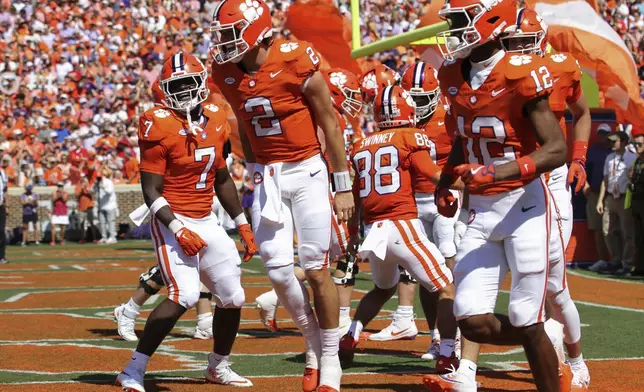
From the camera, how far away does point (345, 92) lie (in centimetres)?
904

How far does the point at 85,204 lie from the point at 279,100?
1808 centimetres

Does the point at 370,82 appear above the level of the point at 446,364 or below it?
above

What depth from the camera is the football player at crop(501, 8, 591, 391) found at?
582 centimetres

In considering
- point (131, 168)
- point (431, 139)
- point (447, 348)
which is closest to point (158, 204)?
point (447, 348)

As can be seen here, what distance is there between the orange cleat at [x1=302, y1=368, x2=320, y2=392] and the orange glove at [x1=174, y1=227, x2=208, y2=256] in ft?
3.01

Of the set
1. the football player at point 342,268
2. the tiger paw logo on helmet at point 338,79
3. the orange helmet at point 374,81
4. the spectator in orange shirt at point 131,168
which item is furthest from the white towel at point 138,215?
the spectator in orange shirt at point 131,168

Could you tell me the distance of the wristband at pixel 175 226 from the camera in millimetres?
6367

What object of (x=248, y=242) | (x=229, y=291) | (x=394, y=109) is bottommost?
(x=229, y=291)

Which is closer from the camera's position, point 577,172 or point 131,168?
point 577,172

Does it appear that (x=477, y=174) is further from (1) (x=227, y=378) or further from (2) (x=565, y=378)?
(1) (x=227, y=378)

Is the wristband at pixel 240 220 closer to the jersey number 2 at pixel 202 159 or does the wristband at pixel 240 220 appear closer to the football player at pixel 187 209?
the football player at pixel 187 209

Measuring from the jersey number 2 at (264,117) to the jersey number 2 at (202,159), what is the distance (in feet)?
1.87

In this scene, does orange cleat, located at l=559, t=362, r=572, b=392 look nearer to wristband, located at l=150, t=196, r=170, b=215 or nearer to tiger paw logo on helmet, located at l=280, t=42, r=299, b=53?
tiger paw logo on helmet, located at l=280, t=42, r=299, b=53

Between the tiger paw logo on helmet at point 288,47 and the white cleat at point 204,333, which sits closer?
the tiger paw logo on helmet at point 288,47
